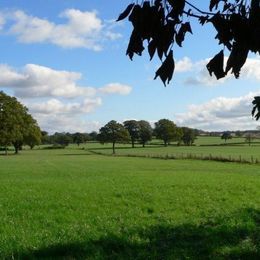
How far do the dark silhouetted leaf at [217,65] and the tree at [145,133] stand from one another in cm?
15851

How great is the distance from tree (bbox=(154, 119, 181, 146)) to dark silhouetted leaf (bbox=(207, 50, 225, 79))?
152619 millimetres

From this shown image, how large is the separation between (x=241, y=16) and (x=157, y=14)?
531 millimetres

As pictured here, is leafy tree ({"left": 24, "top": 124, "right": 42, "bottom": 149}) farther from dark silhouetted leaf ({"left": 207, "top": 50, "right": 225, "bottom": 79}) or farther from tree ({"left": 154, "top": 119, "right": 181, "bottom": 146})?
dark silhouetted leaf ({"left": 207, "top": 50, "right": 225, "bottom": 79})

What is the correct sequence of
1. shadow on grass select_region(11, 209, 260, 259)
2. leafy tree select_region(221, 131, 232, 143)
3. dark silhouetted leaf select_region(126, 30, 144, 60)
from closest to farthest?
dark silhouetted leaf select_region(126, 30, 144, 60), shadow on grass select_region(11, 209, 260, 259), leafy tree select_region(221, 131, 232, 143)

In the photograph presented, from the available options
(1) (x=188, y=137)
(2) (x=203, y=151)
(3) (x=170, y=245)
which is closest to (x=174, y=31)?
(3) (x=170, y=245)

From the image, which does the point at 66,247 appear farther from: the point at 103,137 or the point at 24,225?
the point at 103,137

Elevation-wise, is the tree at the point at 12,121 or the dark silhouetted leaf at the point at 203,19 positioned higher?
the tree at the point at 12,121

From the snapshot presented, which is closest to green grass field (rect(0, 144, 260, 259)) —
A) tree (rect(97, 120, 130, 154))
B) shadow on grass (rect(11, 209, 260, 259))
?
shadow on grass (rect(11, 209, 260, 259))

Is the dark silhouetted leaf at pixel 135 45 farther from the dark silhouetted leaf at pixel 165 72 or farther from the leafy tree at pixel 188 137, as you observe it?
the leafy tree at pixel 188 137

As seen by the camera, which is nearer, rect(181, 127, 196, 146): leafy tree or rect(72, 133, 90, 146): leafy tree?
rect(181, 127, 196, 146): leafy tree

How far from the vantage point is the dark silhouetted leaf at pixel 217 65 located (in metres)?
3.15

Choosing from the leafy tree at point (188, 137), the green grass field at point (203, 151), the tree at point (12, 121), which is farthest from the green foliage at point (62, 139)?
the tree at point (12, 121)

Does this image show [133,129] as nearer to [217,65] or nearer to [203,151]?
[203,151]

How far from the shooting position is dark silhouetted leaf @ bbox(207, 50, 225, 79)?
10.3 feet
